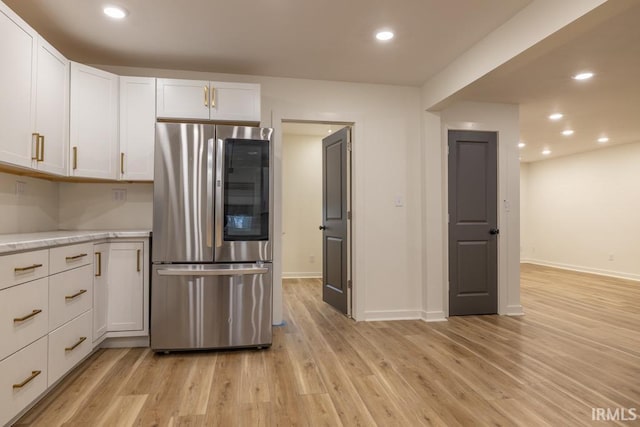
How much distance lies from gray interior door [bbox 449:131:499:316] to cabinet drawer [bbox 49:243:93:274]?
3.38 metres

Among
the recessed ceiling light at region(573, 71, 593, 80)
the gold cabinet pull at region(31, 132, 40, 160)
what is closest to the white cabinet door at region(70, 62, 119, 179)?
the gold cabinet pull at region(31, 132, 40, 160)

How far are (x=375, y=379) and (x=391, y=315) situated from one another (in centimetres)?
148

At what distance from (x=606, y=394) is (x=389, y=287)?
6.43 feet

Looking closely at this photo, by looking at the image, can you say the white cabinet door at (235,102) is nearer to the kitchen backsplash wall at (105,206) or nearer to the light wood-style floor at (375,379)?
the kitchen backsplash wall at (105,206)

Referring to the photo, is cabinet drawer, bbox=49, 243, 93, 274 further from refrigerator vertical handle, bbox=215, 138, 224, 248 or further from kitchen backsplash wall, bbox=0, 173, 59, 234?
refrigerator vertical handle, bbox=215, 138, 224, 248

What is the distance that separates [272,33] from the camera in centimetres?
283

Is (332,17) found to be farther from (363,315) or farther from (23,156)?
(363,315)

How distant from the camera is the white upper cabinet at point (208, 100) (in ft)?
10.4

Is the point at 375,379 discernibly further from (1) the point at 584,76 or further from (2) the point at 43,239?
(1) the point at 584,76

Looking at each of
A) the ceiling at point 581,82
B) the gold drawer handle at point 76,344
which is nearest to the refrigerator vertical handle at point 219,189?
the gold drawer handle at point 76,344

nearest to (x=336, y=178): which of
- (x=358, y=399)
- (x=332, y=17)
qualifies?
(x=332, y=17)

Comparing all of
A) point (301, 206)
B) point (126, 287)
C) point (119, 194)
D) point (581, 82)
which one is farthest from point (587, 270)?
point (119, 194)

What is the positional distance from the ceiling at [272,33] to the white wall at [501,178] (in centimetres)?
72

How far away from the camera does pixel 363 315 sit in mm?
3848
